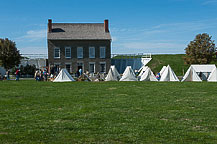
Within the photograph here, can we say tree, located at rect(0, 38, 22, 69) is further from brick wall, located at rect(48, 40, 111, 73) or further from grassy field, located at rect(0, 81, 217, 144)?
grassy field, located at rect(0, 81, 217, 144)

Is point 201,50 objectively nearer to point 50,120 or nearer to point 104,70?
point 104,70

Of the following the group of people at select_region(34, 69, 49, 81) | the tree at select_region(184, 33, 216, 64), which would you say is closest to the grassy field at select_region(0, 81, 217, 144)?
the group of people at select_region(34, 69, 49, 81)

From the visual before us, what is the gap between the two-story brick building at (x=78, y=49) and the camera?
170ft

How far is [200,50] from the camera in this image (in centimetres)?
5053

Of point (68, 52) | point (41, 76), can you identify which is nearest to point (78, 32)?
point (68, 52)

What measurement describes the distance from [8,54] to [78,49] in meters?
11.4

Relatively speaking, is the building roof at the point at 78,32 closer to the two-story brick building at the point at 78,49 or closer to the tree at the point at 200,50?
the two-story brick building at the point at 78,49

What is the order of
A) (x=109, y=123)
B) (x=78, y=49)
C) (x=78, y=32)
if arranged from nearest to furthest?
(x=109, y=123) < (x=78, y=49) < (x=78, y=32)

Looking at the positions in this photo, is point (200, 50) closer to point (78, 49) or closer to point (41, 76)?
point (78, 49)

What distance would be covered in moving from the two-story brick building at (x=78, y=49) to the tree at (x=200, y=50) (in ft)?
44.2

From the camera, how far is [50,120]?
9375 mm

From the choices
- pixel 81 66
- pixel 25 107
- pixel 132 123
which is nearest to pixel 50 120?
pixel 132 123

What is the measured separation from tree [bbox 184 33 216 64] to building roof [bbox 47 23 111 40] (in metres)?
13.7

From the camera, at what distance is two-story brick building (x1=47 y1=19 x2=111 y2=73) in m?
51.9
